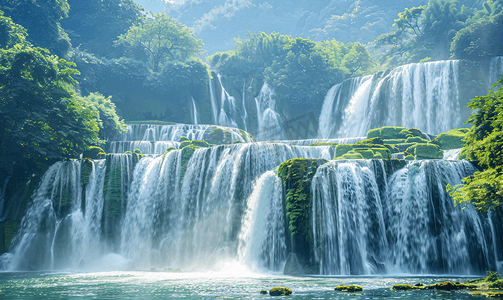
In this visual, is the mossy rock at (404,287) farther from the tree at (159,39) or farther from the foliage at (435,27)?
the tree at (159,39)

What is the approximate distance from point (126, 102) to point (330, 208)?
3236 cm

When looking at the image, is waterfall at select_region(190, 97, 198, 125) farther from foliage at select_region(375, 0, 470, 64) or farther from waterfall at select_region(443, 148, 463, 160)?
waterfall at select_region(443, 148, 463, 160)

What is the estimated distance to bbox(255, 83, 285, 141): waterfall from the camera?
4528cm

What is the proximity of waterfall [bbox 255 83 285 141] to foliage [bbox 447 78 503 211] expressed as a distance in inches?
1099

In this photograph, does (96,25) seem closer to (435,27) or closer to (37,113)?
(37,113)

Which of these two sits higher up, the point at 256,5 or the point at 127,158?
the point at 256,5

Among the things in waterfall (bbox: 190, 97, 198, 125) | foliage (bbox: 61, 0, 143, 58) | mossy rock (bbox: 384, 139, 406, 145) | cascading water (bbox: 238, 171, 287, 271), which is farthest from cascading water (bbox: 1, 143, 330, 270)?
foliage (bbox: 61, 0, 143, 58)

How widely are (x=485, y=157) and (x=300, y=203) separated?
295 inches

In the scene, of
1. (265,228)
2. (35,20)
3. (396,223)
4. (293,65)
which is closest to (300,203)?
(265,228)

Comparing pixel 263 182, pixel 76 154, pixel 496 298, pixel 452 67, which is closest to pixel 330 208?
→ pixel 263 182

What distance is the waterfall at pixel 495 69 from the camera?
109 ft

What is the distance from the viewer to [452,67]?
34281 mm

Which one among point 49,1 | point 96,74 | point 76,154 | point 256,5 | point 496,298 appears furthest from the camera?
point 256,5

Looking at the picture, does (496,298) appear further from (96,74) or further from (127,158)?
(96,74)
